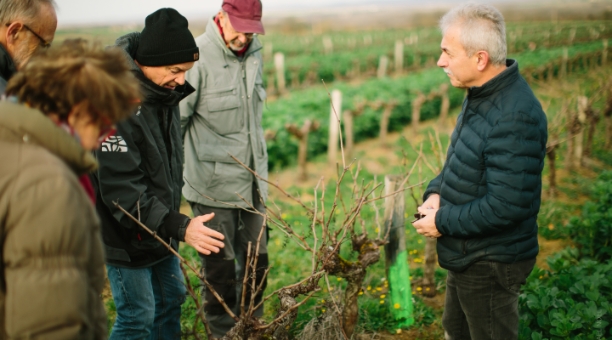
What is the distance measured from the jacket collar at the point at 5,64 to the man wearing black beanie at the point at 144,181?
0.47 m

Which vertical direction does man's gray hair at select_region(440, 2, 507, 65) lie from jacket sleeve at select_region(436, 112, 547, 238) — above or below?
above

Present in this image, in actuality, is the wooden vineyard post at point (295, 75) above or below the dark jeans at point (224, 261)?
below

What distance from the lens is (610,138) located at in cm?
893

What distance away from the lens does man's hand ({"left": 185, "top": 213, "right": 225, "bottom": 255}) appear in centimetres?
222

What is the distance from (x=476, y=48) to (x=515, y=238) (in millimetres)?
897

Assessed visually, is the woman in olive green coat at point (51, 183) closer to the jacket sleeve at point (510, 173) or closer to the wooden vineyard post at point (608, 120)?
the jacket sleeve at point (510, 173)

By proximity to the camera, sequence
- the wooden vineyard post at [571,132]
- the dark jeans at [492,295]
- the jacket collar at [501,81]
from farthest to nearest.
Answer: the wooden vineyard post at [571,132] → the dark jeans at [492,295] → the jacket collar at [501,81]

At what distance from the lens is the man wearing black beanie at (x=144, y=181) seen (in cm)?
230

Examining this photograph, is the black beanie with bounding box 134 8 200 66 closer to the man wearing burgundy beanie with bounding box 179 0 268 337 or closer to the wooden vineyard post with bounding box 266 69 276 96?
the man wearing burgundy beanie with bounding box 179 0 268 337

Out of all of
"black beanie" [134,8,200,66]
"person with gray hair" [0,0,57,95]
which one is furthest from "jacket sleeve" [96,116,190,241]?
"person with gray hair" [0,0,57,95]

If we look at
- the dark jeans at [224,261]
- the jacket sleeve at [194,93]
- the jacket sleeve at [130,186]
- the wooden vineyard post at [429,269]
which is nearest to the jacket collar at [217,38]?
the jacket sleeve at [194,93]

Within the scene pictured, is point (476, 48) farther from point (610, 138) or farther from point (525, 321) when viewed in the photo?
point (610, 138)

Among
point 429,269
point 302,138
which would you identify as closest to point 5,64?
point 429,269

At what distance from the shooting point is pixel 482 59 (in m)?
2.25
